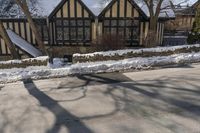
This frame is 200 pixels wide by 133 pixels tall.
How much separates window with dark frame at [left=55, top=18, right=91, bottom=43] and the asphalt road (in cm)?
1099

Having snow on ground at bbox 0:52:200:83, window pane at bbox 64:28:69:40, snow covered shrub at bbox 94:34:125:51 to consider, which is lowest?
snow on ground at bbox 0:52:200:83

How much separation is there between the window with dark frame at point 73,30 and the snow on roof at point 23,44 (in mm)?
2404

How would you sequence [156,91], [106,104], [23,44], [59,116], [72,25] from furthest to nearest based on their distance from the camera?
1. [72,25]
2. [23,44]
3. [156,91]
4. [106,104]
5. [59,116]

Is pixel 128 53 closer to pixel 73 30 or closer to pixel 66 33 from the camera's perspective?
pixel 73 30

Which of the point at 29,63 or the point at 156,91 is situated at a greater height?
the point at 29,63

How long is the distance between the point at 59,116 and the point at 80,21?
14.5 m

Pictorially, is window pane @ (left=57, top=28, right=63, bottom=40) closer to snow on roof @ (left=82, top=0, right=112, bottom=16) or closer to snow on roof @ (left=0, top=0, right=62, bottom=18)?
snow on roof @ (left=0, top=0, right=62, bottom=18)

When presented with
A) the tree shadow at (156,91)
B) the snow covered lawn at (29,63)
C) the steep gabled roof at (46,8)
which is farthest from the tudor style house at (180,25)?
the tree shadow at (156,91)

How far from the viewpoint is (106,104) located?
7.83 meters

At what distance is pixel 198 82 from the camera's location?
9305 mm

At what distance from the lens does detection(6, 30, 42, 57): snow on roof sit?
18781mm

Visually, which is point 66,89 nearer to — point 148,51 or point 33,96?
point 33,96

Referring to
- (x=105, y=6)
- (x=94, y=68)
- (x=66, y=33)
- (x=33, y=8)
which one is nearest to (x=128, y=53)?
(x=94, y=68)

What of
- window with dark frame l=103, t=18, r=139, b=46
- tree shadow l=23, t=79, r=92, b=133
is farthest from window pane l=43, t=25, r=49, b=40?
tree shadow l=23, t=79, r=92, b=133
